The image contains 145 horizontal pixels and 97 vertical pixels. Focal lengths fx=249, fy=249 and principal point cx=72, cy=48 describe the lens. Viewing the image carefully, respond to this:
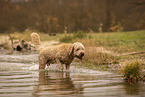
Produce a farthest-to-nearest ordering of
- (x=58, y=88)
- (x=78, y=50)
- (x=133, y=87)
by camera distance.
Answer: (x=78, y=50), (x=133, y=87), (x=58, y=88)

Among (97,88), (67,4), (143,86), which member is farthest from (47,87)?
(67,4)

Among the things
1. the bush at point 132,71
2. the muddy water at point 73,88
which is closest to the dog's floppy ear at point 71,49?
the muddy water at point 73,88

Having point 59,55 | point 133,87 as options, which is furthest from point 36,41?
point 133,87

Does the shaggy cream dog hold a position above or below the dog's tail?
below

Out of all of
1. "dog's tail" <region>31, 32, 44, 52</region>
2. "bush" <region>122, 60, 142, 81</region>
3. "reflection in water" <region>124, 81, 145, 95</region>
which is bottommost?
"reflection in water" <region>124, 81, 145, 95</region>

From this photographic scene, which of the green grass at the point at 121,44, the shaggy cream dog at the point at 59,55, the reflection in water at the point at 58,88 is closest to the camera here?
the reflection in water at the point at 58,88

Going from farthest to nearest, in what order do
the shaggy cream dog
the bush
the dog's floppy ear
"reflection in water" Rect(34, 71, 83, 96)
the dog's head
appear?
the shaggy cream dog, the dog's floppy ear, the dog's head, the bush, "reflection in water" Rect(34, 71, 83, 96)

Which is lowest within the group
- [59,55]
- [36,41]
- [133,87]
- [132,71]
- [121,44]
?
[133,87]

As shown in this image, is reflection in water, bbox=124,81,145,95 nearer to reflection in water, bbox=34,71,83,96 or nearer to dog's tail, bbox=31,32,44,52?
reflection in water, bbox=34,71,83,96

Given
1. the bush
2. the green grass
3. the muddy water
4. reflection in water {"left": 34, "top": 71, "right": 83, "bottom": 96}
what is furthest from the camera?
the green grass

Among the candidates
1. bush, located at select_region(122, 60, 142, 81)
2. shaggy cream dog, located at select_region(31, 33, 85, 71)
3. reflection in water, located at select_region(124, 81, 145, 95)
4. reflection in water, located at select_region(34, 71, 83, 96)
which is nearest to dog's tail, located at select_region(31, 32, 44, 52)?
shaggy cream dog, located at select_region(31, 33, 85, 71)

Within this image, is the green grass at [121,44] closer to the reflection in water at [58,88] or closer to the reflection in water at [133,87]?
the reflection in water at [133,87]

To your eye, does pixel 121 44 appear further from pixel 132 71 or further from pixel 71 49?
pixel 132 71

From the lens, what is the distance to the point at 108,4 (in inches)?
1612
